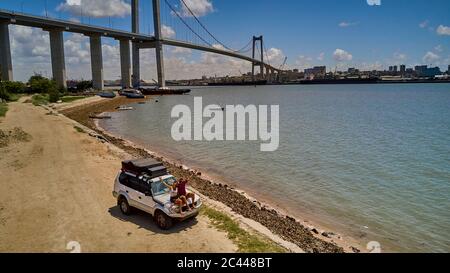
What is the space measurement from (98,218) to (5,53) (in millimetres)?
69642

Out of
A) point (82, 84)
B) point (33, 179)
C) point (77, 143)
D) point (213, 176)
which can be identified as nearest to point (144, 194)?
point (33, 179)

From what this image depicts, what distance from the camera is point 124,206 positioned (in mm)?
10320

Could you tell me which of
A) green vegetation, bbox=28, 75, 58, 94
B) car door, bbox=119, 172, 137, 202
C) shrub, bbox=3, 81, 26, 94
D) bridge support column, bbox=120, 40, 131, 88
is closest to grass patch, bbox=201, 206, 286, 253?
car door, bbox=119, 172, 137, 202

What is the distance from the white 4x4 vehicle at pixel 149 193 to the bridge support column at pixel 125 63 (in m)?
106

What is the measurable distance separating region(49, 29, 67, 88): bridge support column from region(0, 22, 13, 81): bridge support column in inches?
537

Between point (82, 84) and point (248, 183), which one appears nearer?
point (248, 183)

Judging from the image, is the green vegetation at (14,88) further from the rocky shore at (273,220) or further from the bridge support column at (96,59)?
the rocky shore at (273,220)

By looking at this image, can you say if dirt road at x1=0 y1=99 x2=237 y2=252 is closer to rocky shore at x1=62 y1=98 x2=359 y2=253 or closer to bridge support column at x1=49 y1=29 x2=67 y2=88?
rocky shore at x1=62 y1=98 x2=359 y2=253

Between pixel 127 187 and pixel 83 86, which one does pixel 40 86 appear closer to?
pixel 83 86

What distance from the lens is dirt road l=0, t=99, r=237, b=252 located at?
844 cm
